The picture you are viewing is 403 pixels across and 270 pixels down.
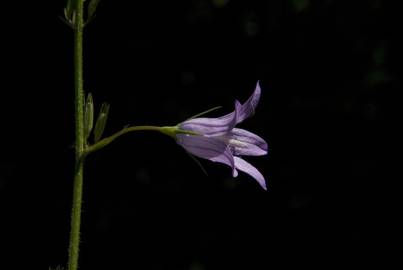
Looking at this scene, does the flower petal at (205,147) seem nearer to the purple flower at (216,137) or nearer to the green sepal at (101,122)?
the purple flower at (216,137)

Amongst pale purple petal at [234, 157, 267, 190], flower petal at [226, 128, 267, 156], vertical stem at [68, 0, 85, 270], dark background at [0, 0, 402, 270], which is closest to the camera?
vertical stem at [68, 0, 85, 270]

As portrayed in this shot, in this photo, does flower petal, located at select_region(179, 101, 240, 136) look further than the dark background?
No

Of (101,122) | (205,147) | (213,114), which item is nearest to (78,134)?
(101,122)

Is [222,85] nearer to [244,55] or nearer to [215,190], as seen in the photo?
[244,55]

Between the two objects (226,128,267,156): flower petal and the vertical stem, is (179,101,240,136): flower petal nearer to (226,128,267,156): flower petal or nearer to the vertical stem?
(226,128,267,156): flower petal

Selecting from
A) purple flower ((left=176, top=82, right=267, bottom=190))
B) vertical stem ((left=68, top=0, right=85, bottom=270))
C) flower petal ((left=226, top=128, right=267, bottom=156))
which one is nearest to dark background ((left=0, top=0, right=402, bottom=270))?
flower petal ((left=226, top=128, right=267, bottom=156))

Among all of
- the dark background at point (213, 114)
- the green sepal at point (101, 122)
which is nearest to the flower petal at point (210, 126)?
the green sepal at point (101, 122)

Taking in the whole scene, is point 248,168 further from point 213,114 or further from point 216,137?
point 213,114

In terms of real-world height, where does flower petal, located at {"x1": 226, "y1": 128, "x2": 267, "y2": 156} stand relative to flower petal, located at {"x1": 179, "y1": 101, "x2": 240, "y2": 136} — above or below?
below
